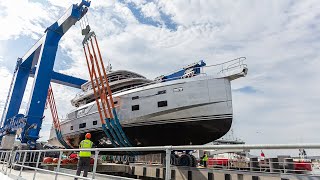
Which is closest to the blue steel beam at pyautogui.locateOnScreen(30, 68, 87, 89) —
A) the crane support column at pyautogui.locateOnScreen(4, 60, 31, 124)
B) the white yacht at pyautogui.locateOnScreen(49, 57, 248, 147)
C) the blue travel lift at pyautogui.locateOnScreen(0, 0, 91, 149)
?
the crane support column at pyautogui.locateOnScreen(4, 60, 31, 124)

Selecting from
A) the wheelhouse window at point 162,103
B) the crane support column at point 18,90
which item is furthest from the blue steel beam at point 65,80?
the wheelhouse window at point 162,103

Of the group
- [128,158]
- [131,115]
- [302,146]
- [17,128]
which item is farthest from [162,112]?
[302,146]

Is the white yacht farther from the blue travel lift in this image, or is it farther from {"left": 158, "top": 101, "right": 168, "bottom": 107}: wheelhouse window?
the blue travel lift

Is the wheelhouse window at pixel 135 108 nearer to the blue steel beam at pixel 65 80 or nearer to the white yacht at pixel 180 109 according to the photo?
the white yacht at pixel 180 109

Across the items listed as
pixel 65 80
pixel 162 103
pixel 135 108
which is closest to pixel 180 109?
pixel 162 103

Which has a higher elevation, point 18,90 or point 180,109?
point 18,90

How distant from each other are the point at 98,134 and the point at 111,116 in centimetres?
228

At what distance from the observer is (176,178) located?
10.7m

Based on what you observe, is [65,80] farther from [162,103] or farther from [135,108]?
[162,103]

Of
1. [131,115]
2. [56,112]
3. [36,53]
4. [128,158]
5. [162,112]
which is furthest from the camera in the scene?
[56,112]

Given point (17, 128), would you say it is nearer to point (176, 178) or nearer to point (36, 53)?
point (36, 53)

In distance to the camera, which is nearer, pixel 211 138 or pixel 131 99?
pixel 211 138

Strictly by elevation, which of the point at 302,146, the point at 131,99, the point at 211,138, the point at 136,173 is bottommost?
the point at 136,173

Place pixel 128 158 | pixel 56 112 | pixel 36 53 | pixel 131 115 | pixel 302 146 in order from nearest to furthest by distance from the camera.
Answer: pixel 302 146
pixel 131 115
pixel 128 158
pixel 36 53
pixel 56 112
